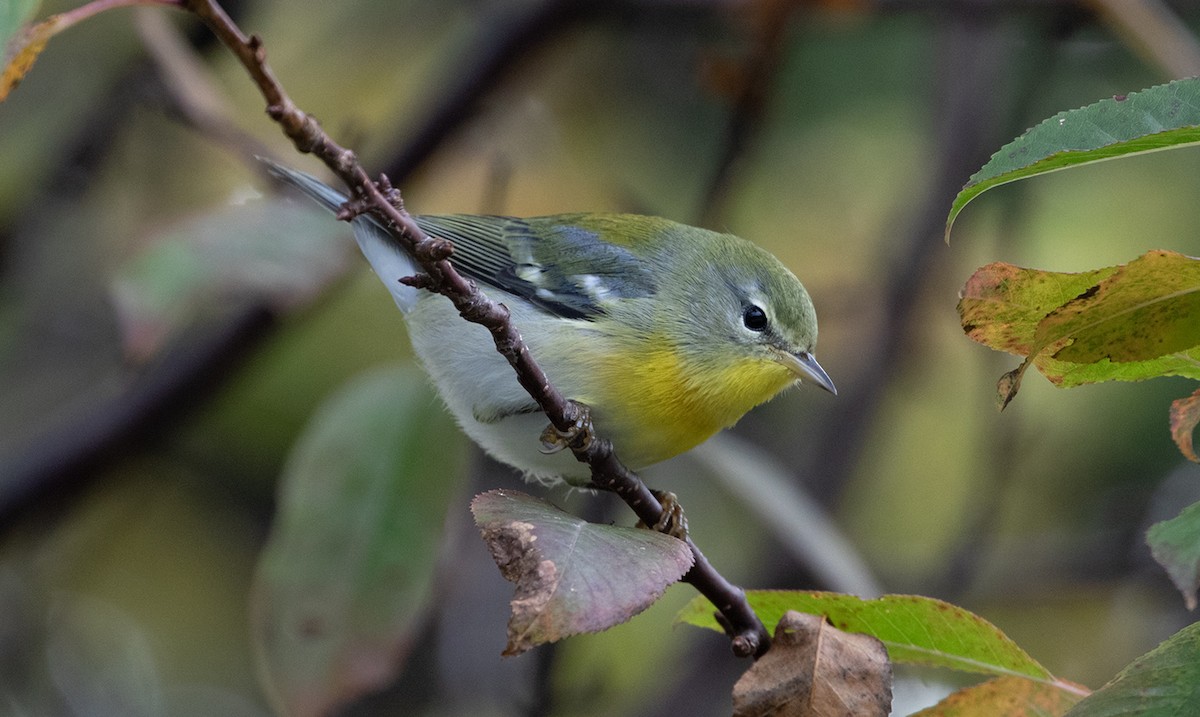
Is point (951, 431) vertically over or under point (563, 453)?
under

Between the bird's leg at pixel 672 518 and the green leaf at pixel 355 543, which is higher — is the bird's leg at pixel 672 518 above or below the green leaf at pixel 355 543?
below

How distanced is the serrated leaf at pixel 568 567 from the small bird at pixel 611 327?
3.78 ft

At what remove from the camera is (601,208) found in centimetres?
519

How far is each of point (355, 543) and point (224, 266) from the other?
77 cm

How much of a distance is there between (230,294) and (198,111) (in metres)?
1.00

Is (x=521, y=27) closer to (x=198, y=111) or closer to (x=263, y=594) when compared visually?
(x=198, y=111)

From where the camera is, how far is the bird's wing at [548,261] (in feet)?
10.7

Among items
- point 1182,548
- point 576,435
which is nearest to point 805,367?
point 576,435

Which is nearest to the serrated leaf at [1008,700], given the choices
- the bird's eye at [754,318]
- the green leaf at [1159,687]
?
the green leaf at [1159,687]

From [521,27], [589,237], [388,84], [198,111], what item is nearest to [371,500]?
[589,237]

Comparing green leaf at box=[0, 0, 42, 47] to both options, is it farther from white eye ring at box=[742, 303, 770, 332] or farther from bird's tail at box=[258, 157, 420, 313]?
white eye ring at box=[742, 303, 770, 332]

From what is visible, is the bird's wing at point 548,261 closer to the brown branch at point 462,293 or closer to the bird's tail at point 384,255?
the bird's tail at point 384,255

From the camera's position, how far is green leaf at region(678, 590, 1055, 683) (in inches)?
65.1

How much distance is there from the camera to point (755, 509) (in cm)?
366
